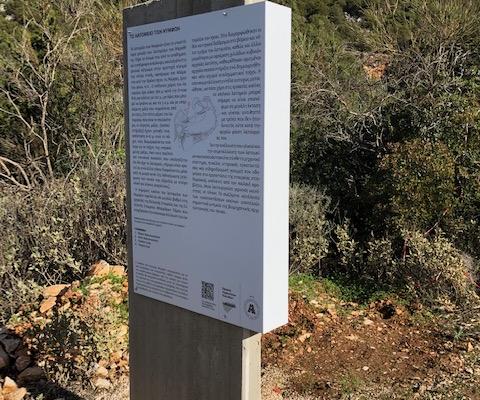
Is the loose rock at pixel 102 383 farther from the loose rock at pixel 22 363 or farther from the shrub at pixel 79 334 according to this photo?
the loose rock at pixel 22 363

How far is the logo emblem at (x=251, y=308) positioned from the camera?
2.41 metres

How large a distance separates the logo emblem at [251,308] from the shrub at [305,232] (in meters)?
3.52

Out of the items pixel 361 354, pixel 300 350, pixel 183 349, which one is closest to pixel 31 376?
pixel 183 349

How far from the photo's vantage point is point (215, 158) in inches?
96.5

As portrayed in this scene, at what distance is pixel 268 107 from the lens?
225 centimetres

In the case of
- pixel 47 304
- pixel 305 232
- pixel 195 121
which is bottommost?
pixel 47 304

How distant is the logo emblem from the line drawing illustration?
0.71 metres

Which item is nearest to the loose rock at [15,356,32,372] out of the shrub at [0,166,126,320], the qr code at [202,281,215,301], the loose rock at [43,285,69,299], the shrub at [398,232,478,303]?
the loose rock at [43,285,69,299]

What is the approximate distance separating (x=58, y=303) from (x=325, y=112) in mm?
3863

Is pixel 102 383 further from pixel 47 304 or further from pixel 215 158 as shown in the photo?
pixel 215 158

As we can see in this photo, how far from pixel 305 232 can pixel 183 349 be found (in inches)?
136

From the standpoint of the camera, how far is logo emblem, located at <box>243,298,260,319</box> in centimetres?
241

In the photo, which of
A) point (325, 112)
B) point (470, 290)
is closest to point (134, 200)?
point (470, 290)

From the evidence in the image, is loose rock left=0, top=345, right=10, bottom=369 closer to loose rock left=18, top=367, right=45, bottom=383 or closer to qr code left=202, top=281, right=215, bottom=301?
loose rock left=18, top=367, right=45, bottom=383
